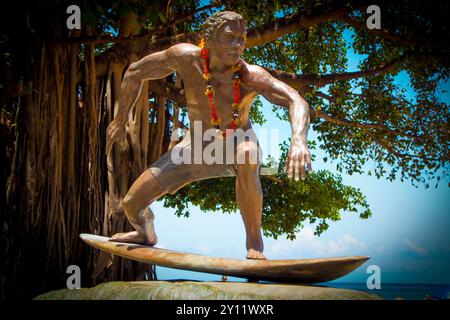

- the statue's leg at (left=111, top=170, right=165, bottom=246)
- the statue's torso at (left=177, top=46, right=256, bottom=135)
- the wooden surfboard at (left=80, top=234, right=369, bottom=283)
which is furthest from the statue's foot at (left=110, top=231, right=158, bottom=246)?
the statue's torso at (left=177, top=46, right=256, bottom=135)

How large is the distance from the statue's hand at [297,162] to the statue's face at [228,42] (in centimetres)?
70

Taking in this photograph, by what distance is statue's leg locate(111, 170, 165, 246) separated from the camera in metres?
3.79

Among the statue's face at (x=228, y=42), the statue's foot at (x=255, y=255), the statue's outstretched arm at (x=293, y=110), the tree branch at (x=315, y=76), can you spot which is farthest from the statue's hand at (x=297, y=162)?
the tree branch at (x=315, y=76)

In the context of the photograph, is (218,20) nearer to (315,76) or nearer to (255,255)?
(255,255)

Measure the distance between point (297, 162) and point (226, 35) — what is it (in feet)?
2.93

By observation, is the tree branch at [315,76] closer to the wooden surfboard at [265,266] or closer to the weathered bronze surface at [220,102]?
the weathered bronze surface at [220,102]

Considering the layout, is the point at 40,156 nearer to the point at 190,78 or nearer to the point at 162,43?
the point at 162,43

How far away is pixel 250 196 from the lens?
11.9 feet

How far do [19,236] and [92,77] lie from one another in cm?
168

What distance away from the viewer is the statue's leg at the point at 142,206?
3.79 m

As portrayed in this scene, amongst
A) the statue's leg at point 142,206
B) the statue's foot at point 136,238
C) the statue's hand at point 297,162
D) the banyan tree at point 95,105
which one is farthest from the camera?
the banyan tree at point 95,105

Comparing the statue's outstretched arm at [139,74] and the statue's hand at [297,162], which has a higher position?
the statue's outstretched arm at [139,74]

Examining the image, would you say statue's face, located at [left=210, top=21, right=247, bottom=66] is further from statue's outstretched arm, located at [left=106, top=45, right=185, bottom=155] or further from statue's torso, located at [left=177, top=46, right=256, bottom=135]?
statue's outstretched arm, located at [left=106, top=45, right=185, bottom=155]
